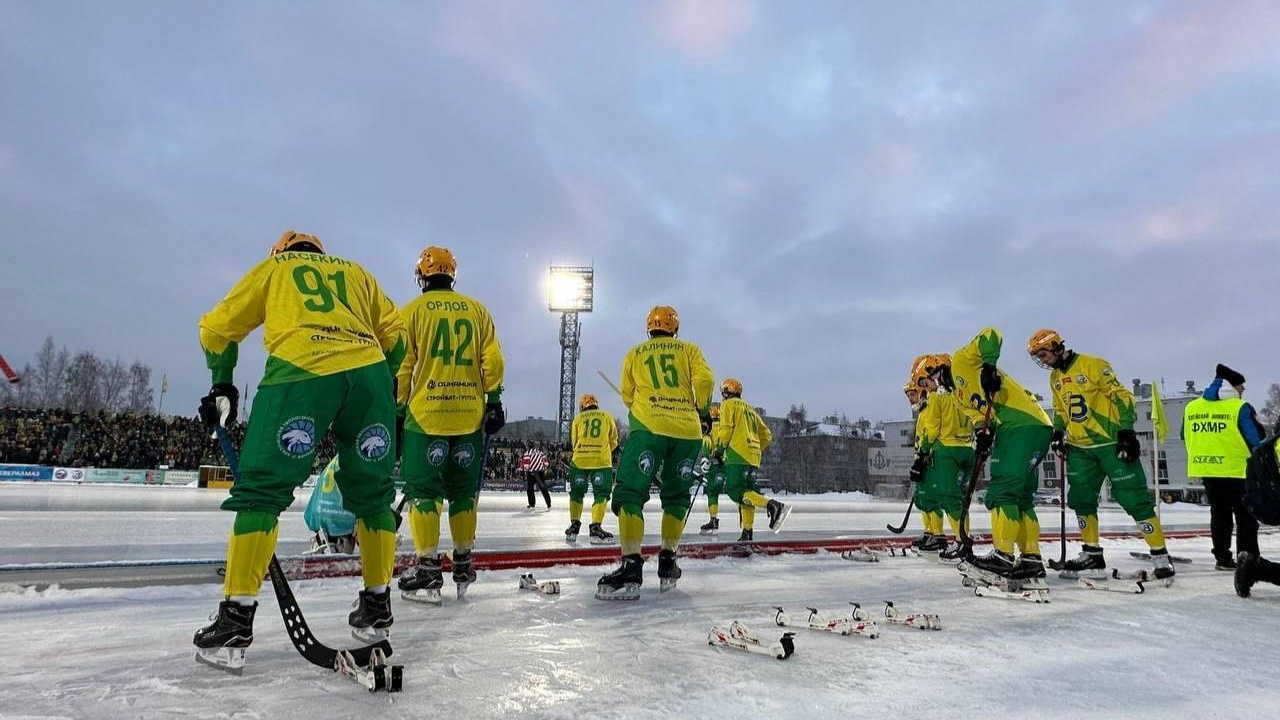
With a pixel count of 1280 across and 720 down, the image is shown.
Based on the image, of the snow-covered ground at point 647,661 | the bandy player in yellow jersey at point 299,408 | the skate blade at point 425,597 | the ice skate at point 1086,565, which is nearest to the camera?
the snow-covered ground at point 647,661

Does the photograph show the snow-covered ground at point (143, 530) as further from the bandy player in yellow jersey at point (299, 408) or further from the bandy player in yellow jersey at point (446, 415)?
the bandy player in yellow jersey at point (299, 408)

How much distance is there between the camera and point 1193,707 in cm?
233

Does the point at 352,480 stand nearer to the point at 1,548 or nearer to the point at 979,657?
the point at 979,657

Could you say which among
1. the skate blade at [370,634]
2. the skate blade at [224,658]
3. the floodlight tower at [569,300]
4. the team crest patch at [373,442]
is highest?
the floodlight tower at [569,300]

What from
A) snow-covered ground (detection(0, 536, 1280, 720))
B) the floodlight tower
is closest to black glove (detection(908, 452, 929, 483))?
snow-covered ground (detection(0, 536, 1280, 720))

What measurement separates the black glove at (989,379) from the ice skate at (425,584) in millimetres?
4447

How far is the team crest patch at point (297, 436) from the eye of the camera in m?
2.77

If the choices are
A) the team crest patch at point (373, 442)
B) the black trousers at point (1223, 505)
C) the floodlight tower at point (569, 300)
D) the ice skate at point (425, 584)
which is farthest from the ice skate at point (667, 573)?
the floodlight tower at point (569, 300)

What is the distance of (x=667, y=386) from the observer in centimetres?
526

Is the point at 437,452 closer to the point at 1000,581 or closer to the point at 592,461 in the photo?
the point at 1000,581

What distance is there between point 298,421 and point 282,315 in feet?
1.65

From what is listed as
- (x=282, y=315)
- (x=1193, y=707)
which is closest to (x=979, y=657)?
(x=1193, y=707)

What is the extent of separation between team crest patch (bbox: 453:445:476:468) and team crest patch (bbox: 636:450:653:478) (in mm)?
1239

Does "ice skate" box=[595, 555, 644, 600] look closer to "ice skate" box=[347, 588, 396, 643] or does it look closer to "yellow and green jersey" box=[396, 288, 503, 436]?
"yellow and green jersey" box=[396, 288, 503, 436]
